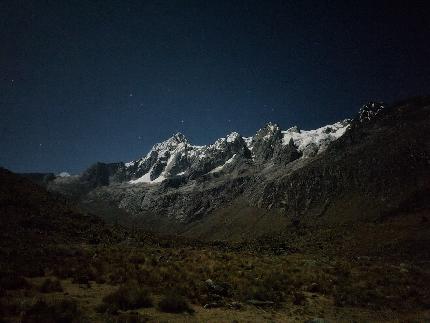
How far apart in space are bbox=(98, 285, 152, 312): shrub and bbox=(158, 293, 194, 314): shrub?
32.6 inches

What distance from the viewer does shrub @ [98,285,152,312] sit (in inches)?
596

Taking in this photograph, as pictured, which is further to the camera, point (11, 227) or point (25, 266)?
point (11, 227)

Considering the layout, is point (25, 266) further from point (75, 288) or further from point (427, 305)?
point (427, 305)

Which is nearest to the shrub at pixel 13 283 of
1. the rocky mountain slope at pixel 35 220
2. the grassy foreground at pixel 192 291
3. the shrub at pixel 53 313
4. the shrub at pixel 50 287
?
the grassy foreground at pixel 192 291

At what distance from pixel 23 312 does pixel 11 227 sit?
30.6m

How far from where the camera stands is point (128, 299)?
15.6m

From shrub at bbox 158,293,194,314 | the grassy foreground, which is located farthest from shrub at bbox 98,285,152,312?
shrub at bbox 158,293,194,314

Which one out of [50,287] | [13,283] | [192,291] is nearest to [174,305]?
[192,291]

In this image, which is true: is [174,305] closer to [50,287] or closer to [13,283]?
[50,287]

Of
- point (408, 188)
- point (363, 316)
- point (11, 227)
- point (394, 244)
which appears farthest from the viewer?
point (408, 188)

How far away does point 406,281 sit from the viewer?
26.4 meters

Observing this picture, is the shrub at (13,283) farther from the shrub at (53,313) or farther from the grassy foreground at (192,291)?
the shrub at (53,313)

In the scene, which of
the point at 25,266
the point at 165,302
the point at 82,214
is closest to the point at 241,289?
the point at 165,302

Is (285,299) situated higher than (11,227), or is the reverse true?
(11,227)
